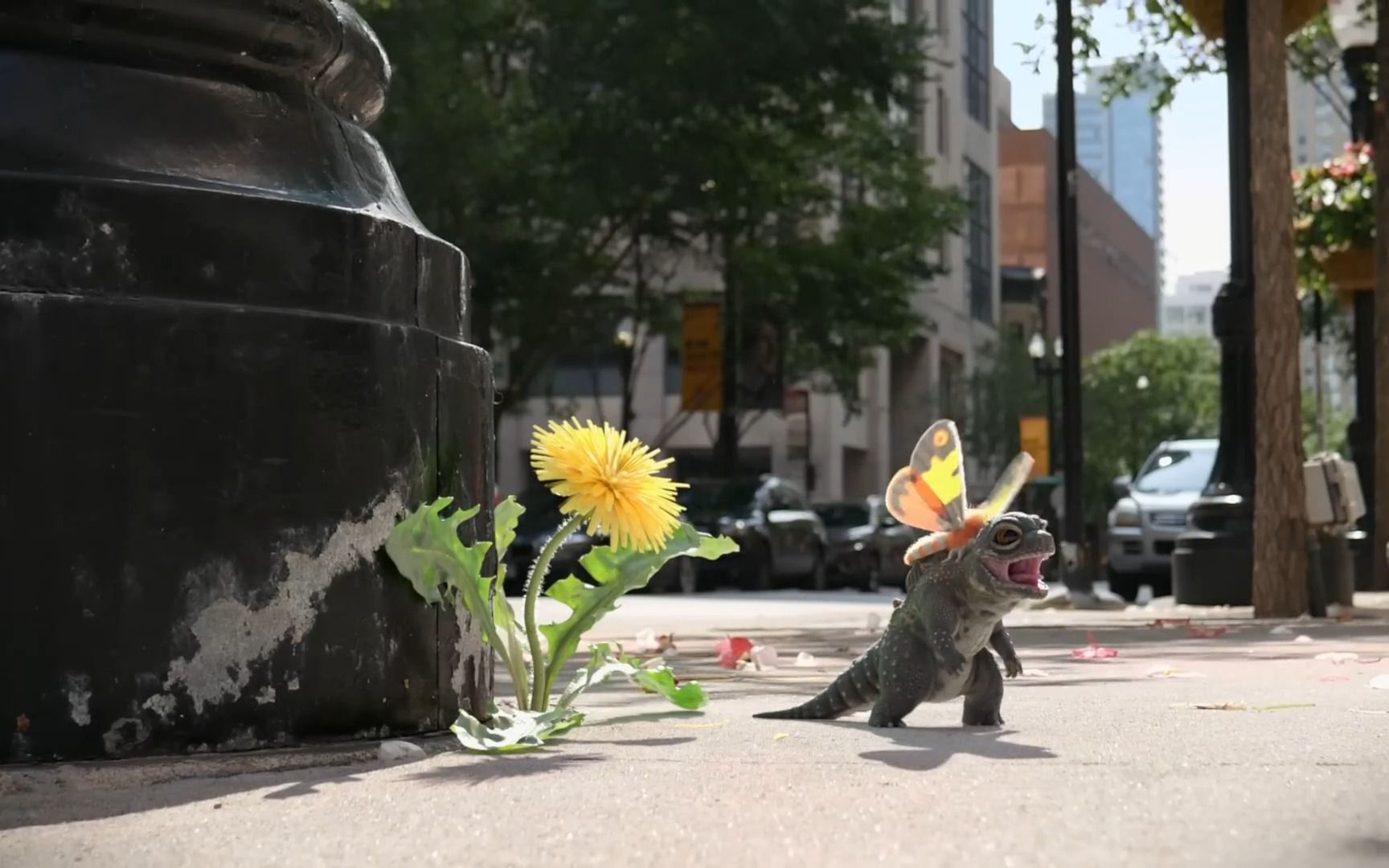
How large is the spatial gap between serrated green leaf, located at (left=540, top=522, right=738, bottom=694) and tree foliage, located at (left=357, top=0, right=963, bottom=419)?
66.0ft

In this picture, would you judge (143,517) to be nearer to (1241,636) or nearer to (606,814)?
(606,814)

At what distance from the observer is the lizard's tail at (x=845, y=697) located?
5.60 m

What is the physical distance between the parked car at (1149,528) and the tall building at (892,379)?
16657 millimetres

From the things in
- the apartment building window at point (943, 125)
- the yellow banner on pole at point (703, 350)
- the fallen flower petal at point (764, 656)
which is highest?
the apartment building window at point (943, 125)

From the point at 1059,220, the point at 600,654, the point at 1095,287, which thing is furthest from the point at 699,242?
the point at 1095,287

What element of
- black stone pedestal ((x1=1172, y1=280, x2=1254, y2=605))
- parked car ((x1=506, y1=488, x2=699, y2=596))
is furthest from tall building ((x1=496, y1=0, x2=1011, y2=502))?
black stone pedestal ((x1=1172, y1=280, x2=1254, y2=605))

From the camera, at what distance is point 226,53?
16.1 feet

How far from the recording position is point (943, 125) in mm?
67125

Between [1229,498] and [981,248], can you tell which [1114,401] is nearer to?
[981,248]

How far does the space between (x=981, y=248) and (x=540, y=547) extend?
51.3m

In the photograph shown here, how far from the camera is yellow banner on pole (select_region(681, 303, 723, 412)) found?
31594 millimetres

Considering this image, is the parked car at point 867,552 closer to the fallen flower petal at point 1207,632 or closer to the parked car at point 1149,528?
the parked car at point 1149,528

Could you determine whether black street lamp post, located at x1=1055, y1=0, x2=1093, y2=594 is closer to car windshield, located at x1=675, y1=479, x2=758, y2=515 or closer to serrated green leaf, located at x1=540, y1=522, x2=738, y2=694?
car windshield, located at x1=675, y1=479, x2=758, y2=515

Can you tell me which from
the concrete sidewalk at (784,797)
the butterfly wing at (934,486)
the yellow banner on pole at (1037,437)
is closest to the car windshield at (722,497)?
the yellow banner on pole at (1037,437)
